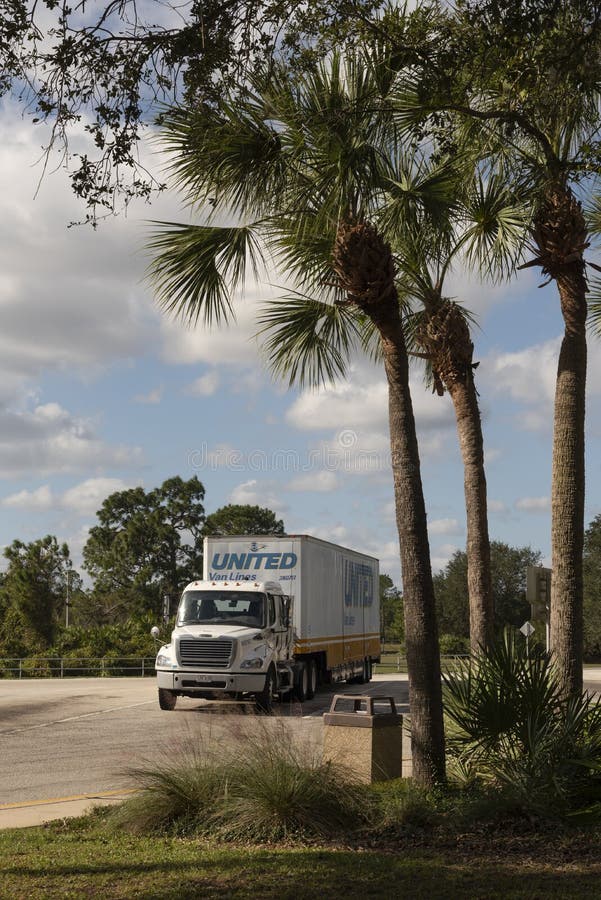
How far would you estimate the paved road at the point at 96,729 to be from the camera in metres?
9.59

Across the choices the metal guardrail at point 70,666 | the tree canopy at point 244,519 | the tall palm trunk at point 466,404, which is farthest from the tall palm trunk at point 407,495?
the tree canopy at point 244,519

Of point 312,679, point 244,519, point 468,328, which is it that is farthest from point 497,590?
point 468,328

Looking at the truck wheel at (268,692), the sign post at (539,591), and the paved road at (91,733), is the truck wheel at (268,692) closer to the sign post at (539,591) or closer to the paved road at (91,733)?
the paved road at (91,733)

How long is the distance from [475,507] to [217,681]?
309 inches

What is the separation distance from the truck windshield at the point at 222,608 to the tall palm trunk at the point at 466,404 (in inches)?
291

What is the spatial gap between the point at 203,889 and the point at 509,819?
2.79 m

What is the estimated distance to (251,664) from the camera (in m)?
19.7

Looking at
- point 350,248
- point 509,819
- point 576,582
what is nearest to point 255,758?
point 509,819

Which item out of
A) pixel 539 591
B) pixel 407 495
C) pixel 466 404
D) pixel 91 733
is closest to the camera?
pixel 407 495

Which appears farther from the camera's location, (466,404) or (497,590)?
(497,590)

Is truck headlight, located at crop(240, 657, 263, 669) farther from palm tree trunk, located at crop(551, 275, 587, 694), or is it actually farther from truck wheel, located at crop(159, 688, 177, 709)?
palm tree trunk, located at crop(551, 275, 587, 694)

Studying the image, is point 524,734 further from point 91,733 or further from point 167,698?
point 167,698

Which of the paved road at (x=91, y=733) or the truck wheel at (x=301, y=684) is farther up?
the truck wheel at (x=301, y=684)

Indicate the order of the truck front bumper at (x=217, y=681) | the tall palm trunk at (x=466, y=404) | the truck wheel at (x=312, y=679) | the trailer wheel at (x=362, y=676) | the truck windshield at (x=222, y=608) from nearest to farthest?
the tall palm trunk at (x=466, y=404)
the truck front bumper at (x=217, y=681)
the truck windshield at (x=222, y=608)
the truck wheel at (x=312, y=679)
the trailer wheel at (x=362, y=676)
